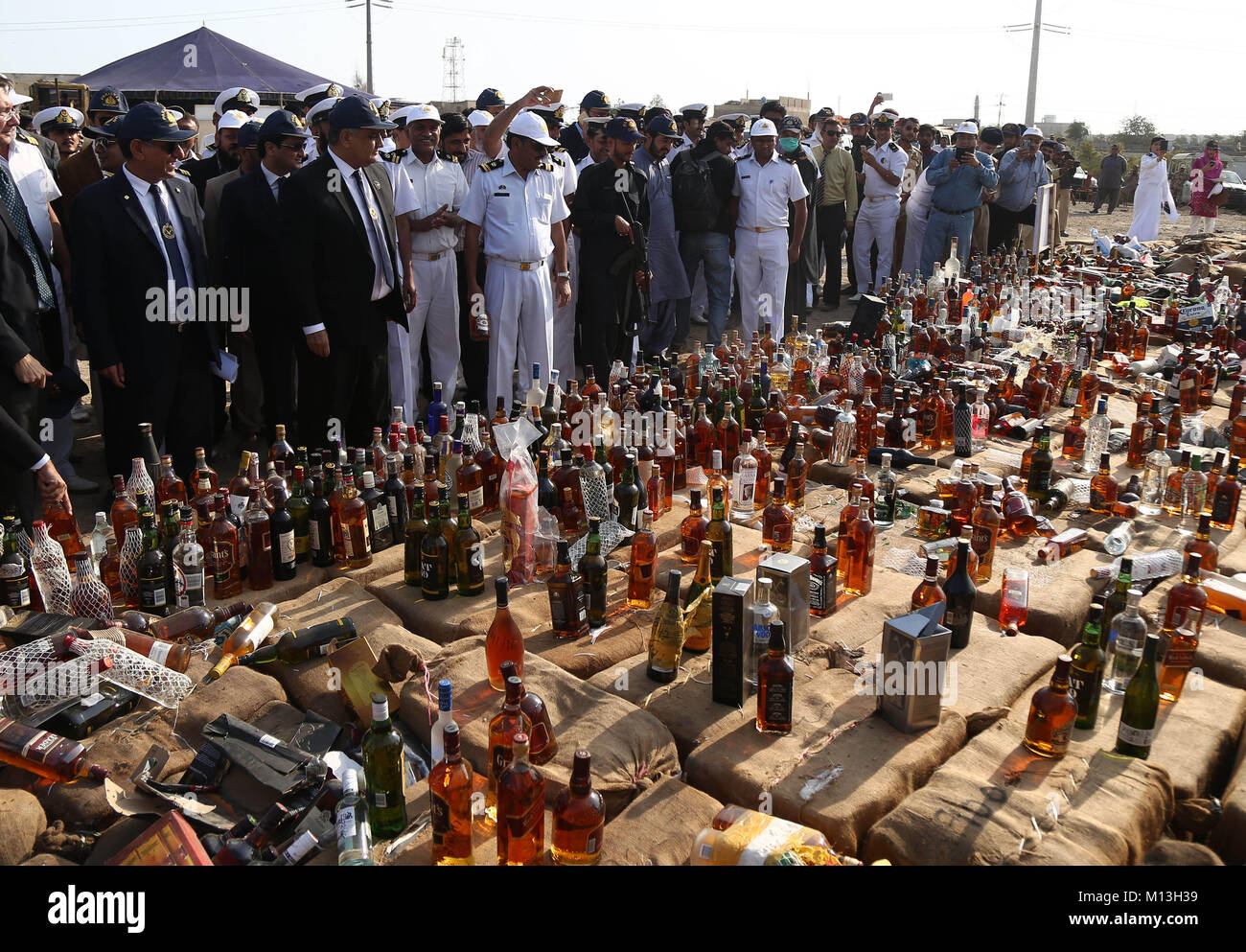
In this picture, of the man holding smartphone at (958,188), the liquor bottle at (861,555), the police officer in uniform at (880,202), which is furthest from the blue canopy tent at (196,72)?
the liquor bottle at (861,555)

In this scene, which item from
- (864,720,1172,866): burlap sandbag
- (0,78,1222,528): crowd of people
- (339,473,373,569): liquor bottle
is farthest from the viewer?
(0,78,1222,528): crowd of people

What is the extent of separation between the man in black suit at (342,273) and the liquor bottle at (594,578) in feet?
7.69

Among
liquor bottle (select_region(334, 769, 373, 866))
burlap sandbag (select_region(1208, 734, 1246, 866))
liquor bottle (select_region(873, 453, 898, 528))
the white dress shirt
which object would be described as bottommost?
burlap sandbag (select_region(1208, 734, 1246, 866))

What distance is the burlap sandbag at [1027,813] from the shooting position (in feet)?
8.39

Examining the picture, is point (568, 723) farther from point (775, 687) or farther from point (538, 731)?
point (775, 687)

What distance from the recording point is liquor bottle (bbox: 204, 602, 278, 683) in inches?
135

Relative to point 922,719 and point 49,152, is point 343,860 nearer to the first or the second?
point 922,719

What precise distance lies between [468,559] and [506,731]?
127cm

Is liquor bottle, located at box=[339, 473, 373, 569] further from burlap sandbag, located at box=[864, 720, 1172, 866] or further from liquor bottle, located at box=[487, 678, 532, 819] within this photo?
burlap sandbag, located at box=[864, 720, 1172, 866]

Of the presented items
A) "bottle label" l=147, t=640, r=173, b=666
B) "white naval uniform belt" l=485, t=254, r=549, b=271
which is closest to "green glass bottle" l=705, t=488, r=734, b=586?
"bottle label" l=147, t=640, r=173, b=666

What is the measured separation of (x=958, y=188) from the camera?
11102mm

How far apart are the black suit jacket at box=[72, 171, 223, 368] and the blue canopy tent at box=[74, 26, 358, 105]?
12.2 meters

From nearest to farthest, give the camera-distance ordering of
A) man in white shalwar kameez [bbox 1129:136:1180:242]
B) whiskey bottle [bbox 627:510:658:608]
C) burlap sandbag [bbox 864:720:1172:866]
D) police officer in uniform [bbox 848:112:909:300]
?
burlap sandbag [bbox 864:720:1172:866] < whiskey bottle [bbox 627:510:658:608] < police officer in uniform [bbox 848:112:909:300] < man in white shalwar kameez [bbox 1129:136:1180:242]

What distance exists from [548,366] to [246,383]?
2.32 metres
